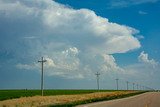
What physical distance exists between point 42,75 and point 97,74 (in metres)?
49.1

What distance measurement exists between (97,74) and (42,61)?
46.8m

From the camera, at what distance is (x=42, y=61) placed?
60969mm

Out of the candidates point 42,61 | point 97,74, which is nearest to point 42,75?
point 42,61

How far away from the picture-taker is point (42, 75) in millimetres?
58406

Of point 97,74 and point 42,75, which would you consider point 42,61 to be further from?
point 97,74

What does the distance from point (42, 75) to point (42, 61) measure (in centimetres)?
339

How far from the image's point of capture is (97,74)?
10612cm

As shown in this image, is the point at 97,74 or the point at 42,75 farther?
the point at 97,74

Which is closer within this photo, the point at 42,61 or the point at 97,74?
the point at 42,61
